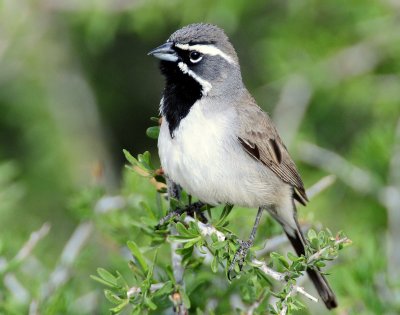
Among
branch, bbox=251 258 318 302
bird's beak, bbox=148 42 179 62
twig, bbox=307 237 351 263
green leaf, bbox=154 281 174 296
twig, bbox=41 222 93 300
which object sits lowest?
twig, bbox=41 222 93 300

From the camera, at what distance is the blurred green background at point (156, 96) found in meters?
6.29

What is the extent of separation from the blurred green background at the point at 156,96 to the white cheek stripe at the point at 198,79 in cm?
154

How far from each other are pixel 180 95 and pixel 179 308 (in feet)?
4.61

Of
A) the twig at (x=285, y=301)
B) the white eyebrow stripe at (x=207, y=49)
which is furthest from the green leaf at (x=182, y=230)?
the white eyebrow stripe at (x=207, y=49)

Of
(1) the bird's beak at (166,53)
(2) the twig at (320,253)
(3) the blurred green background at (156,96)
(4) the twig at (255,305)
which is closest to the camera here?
(2) the twig at (320,253)

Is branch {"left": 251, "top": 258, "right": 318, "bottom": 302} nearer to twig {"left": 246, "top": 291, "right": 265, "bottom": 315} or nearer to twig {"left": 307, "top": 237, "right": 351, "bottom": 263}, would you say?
twig {"left": 307, "top": 237, "right": 351, "bottom": 263}

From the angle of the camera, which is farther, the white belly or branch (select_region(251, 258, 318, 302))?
the white belly

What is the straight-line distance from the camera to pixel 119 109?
26.5ft

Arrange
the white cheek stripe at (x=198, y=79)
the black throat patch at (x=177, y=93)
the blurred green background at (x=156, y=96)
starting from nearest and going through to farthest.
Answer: the black throat patch at (x=177, y=93)
the white cheek stripe at (x=198, y=79)
the blurred green background at (x=156, y=96)

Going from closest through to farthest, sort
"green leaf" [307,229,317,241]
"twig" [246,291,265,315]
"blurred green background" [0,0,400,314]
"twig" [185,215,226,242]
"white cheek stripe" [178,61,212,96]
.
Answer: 1. "green leaf" [307,229,317,241]
2. "twig" [185,215,226,242]
3. "twig" [246,291,265,315]
4. "white cheek stripe" [178,61,212,96]
5. "blurred green background" [0,0,400,314]

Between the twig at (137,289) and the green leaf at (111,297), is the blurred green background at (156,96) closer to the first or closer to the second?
the twig at (137,289)

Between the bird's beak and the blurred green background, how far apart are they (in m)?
1.65

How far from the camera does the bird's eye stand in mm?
4902

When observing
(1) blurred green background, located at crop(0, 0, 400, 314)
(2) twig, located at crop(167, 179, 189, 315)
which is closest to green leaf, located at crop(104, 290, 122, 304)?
(2) twig, located at crop(167, 179, 189, 315)
